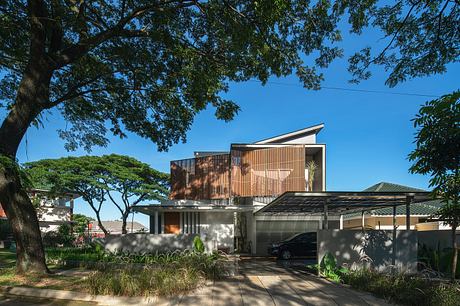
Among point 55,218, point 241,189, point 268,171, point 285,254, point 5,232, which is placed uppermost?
point 268,171

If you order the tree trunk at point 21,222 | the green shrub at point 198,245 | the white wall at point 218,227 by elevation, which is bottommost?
the white wall at point 218,227

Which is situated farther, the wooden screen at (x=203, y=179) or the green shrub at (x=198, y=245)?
the wooden screen at (x=203, y=179)

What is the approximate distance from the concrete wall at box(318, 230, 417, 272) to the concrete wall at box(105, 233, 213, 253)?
519 centimetres

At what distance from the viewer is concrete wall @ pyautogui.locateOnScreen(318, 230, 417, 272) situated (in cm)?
1274

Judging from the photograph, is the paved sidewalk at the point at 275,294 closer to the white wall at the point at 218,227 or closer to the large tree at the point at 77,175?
the white wall at the point at 218,227

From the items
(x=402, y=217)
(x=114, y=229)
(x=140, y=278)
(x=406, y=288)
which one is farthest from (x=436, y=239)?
(x=114, y=229)

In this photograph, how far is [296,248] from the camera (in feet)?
65.6

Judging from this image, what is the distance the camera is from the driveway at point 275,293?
868cm

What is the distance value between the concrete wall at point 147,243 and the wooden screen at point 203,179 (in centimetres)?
792

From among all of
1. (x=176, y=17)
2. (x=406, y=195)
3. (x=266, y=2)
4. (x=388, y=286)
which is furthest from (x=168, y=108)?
(x=388, y=286)

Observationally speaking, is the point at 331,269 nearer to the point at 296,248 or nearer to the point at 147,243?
the point at 147,243

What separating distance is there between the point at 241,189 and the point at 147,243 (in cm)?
861

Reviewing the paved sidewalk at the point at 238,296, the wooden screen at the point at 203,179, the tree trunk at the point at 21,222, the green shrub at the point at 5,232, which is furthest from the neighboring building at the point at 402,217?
the green shrub at the point at 5,232

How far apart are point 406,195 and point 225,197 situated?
1231 centimetres
